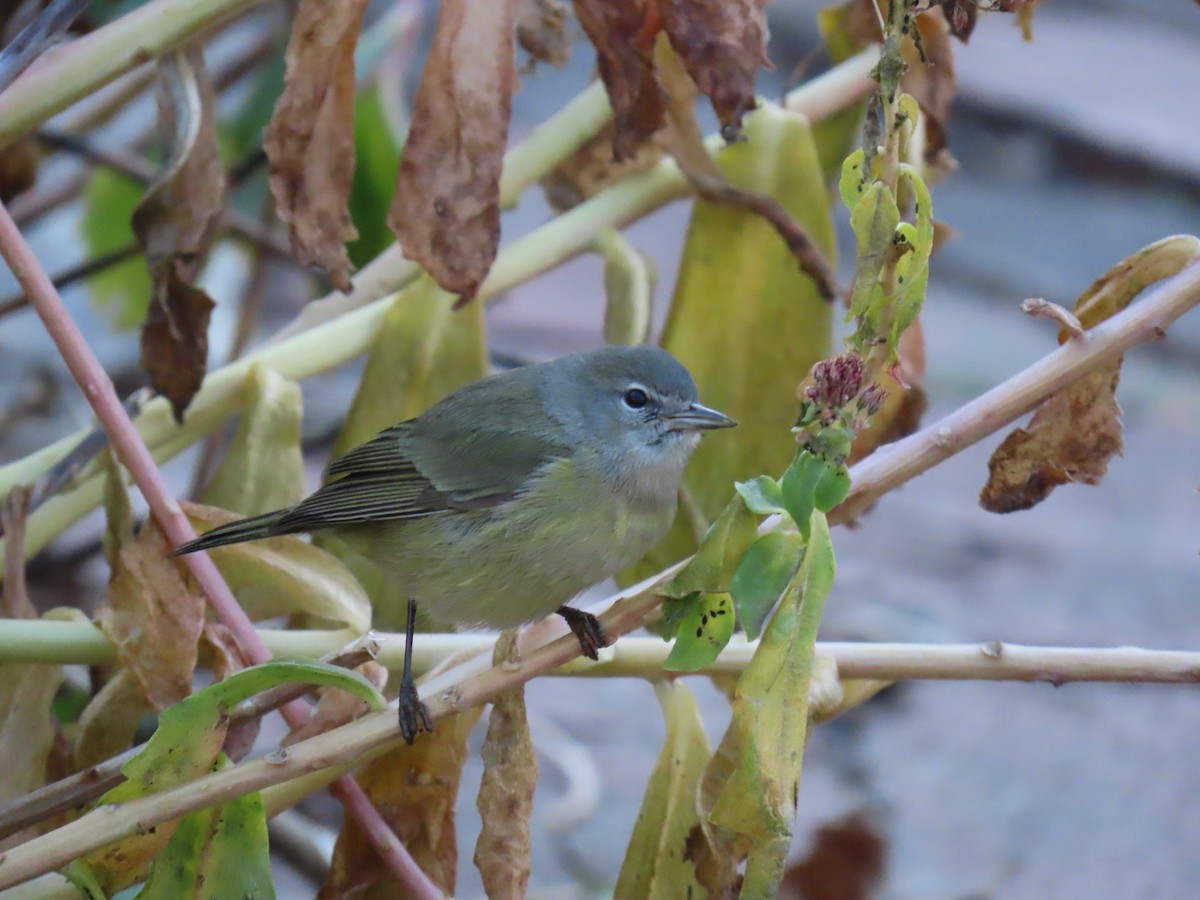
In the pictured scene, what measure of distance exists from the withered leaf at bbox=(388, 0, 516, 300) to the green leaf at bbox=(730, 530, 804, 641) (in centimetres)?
82

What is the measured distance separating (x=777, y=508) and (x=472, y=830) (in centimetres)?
194

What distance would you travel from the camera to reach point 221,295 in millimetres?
4996

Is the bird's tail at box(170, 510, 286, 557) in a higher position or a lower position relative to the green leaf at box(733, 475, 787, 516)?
lower

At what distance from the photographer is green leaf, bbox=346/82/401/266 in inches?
146

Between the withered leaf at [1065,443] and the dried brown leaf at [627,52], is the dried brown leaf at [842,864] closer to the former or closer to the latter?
the withered leaf at [1065,443]

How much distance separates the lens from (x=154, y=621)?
192 cm

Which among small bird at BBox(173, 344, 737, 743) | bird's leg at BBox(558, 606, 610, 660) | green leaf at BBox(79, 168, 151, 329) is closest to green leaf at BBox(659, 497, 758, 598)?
bird's leg at BBox(558, 606, 610, 660)

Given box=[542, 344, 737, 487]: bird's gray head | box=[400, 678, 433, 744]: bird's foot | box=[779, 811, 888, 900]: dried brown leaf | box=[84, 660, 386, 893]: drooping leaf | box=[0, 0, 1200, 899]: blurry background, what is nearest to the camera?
box=[84, 660, 386, 893]: drooping leaf

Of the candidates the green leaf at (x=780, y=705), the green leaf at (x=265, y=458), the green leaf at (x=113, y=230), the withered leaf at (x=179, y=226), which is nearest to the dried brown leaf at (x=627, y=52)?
the withered leaf at (x=179, y=226)

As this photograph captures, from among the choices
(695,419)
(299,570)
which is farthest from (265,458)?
(695,419)

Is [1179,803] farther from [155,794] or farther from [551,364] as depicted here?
[155,794]

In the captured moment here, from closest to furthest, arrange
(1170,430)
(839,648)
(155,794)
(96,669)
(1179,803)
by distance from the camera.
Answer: (155,794) < (839,648) < (96,669) < (1179,803) < (1170,430)

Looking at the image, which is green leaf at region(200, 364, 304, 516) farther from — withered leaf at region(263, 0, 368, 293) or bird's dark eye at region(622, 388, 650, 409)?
bird's dark eye at region(622, 388, 650, 409)

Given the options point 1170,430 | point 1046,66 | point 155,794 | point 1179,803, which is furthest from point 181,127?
point 1046,66
